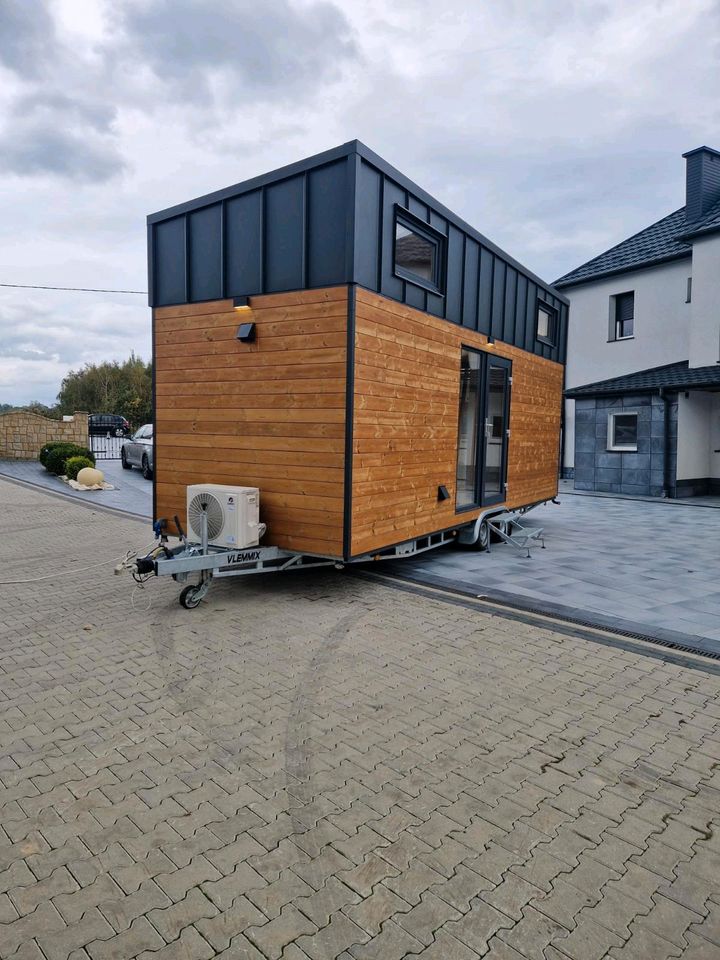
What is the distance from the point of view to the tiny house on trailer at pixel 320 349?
19.2 ft

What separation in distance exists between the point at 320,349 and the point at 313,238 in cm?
111

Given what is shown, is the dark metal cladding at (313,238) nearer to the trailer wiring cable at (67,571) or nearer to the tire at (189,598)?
the trailer wiring cable at (67,571)

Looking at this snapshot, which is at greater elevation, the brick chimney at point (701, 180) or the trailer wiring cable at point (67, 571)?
the brick chimney at point (701, 180)

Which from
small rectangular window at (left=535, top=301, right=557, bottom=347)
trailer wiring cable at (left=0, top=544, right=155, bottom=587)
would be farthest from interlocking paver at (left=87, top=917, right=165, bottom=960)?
small rectangular window at (left=535, top=301, right=557, bottom=347)

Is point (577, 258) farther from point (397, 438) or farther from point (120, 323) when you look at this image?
point (397, 438)

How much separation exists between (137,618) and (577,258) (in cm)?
3959

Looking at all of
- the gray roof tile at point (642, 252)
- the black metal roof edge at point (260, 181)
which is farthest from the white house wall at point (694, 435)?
the black metal roof edge at point (260, 181)

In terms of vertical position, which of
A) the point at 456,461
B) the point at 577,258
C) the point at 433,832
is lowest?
the point at 433,832

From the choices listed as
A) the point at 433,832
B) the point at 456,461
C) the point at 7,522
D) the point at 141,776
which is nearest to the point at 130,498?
the point at 7,522

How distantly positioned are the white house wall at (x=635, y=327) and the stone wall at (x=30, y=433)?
62.4 ft

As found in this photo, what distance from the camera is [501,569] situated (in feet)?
26.1

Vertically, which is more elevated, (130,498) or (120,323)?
(120,323)

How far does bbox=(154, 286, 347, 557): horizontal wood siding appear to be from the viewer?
591 centimetres

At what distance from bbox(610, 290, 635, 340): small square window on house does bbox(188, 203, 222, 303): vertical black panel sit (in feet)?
56.8
